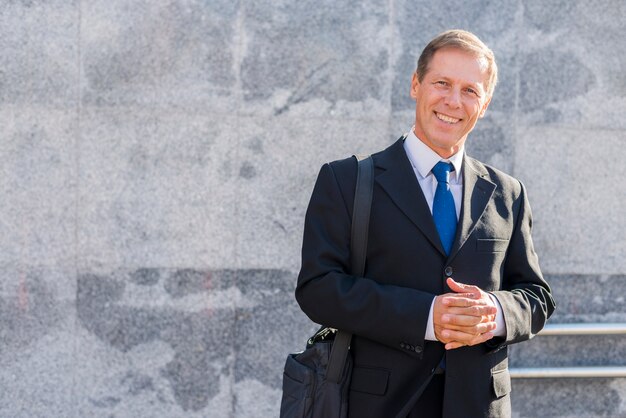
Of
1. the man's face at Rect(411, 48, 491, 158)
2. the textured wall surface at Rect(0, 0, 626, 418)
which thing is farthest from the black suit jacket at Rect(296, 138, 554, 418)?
the textured wall surface at Rect(0, 0, 626, 418)

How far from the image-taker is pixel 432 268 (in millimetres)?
2795

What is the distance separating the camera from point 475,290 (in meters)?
2.70

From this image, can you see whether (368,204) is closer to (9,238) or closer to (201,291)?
(201,291)

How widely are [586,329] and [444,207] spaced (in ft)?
7.90

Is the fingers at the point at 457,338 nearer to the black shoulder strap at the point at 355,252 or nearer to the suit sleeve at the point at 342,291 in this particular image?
the suit sleeve at the point at 342,291

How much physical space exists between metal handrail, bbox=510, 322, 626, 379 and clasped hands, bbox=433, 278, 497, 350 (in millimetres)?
2326

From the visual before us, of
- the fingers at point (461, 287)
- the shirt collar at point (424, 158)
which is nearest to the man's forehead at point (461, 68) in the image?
the shirt collar at point (424, 158)

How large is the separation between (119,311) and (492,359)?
2365mm

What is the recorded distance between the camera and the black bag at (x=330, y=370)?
276cm

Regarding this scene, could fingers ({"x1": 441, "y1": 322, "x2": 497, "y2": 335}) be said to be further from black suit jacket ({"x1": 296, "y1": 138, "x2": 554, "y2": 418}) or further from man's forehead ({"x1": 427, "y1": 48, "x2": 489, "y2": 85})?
man's forehead ({"x1": 427, "y1": 48, "x2": 489, "y2": 85})

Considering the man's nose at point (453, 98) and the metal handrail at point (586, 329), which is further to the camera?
the metal handrail at point (586, 329)

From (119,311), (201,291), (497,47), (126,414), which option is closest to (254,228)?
(201,291)

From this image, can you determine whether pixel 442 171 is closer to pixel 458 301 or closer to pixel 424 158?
pixel 424 158

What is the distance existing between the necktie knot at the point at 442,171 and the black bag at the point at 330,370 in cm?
22
